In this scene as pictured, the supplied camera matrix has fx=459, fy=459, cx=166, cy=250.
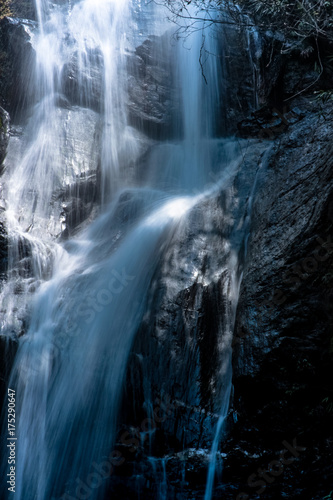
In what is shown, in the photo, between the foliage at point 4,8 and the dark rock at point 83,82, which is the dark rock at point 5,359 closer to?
the dark rock at point 83,82

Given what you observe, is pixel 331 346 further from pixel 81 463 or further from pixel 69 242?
pixel 69 242

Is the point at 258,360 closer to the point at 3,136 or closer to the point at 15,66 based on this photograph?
the point at 3,136

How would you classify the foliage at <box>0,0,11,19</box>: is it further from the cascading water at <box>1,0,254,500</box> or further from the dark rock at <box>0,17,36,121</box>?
the dark rock at <box>0,17,36,121</box>

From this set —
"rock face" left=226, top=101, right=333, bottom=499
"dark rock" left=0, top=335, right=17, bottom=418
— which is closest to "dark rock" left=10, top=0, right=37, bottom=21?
"dark rock" left=0, top=335, right=17, bottom=418

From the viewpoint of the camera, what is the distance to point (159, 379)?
4.67 metres

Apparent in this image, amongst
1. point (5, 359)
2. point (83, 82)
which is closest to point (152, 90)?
point (83, 82)

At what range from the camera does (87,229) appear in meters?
7.79

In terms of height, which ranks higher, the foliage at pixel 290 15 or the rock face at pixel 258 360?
the foliage at pixel 290 15

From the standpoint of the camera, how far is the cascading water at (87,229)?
4.86 m

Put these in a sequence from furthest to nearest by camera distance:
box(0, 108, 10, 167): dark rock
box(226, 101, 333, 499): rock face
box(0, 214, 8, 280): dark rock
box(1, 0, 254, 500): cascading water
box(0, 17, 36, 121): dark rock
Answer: box(0, 17, 36, 121): dark rock
box(0, 108, 10, 167): dark rock
box(0, 214, 8, 280): dark rock
box(1, 0, 254, 500): cascading water
box(226, 101, 333, 499): rock face

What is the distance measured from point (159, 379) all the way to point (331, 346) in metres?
1.71

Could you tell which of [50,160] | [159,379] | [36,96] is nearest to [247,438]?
[159,379]

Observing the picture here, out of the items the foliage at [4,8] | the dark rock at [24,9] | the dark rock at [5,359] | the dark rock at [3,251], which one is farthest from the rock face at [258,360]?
the foliage at [4,8]

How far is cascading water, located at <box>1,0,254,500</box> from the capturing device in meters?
4.86
